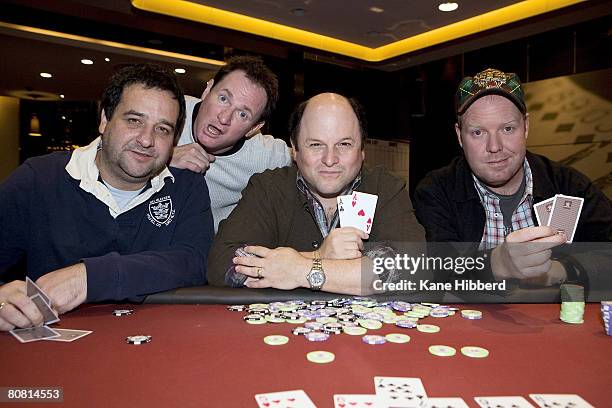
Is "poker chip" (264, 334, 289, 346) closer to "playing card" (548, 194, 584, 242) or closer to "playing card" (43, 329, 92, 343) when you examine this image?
"playing card" (43, 329, 92, 343)

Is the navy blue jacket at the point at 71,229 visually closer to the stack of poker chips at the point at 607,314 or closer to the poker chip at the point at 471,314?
the poker chip at the point at 471,314

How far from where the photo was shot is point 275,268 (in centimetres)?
159

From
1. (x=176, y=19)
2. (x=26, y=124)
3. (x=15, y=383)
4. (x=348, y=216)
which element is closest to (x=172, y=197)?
(x=348, y=216)

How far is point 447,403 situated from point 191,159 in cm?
164

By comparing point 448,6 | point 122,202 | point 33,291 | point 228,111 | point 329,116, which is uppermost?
point 448,6

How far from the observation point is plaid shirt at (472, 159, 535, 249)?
80.2 inches

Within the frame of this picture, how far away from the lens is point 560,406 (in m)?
0.80

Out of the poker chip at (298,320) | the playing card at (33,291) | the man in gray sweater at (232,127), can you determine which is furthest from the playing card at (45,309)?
the man in gray sweater at (232,127)

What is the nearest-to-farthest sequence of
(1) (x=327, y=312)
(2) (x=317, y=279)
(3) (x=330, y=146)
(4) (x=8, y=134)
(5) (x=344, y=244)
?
(1) (x=327, y=312) < (2) (x=317, y=279) < (5) (x=344, y=244) < (3) (x=330, y=146) < (4) (x=8, y=134)

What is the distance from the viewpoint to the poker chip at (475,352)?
1.02m

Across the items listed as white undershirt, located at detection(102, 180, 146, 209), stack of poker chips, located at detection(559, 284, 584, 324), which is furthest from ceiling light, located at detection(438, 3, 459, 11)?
stack of poker chips, located at detection(559, 284, 584, 324)

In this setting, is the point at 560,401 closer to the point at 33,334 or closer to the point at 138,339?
the point at 138,339

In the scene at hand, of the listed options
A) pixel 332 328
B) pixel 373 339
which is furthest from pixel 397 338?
pixel 332 328

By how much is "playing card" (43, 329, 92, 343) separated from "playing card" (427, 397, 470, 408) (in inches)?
33.8
